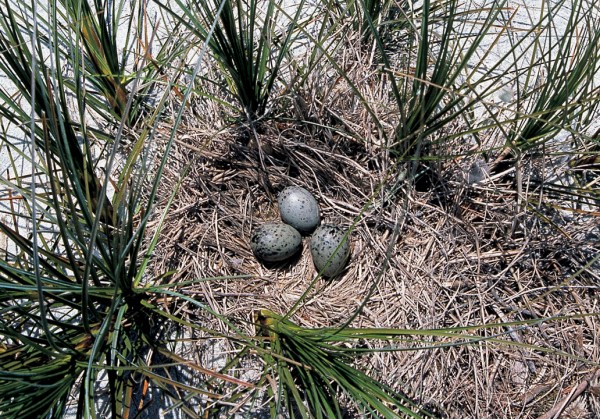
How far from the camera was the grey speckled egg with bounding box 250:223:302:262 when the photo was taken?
3.28ft

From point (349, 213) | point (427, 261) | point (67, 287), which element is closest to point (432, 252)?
point (427, 261)

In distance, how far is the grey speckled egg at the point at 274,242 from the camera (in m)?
1.00

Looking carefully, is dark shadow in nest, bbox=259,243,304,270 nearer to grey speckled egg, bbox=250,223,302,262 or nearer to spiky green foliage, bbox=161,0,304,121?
grey speckled egg, bbox=250,223,302,262

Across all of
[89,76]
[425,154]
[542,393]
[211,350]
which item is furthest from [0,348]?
[542,393]

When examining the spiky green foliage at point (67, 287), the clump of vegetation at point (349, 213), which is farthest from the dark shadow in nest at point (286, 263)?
the spiky green foliage at point (67, 287)

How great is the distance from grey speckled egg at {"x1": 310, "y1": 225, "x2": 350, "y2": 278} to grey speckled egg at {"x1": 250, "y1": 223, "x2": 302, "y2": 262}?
4cm

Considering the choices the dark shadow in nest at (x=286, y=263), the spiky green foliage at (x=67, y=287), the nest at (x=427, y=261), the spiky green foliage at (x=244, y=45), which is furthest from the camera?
the dark shadow in nest at (x=286, y=263)

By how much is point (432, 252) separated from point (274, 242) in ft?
0.91

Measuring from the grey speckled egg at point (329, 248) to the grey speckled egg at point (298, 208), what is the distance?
0.03 meters

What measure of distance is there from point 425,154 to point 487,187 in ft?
0.41

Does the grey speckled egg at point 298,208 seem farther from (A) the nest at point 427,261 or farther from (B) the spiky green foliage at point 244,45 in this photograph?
(B) the spiky green foliage at point 244,45

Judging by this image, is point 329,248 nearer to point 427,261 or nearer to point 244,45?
point 427,261

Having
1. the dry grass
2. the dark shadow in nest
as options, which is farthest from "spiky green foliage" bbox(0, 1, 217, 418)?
Answer: the dark shadow in nest

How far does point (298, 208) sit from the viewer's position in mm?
1018
